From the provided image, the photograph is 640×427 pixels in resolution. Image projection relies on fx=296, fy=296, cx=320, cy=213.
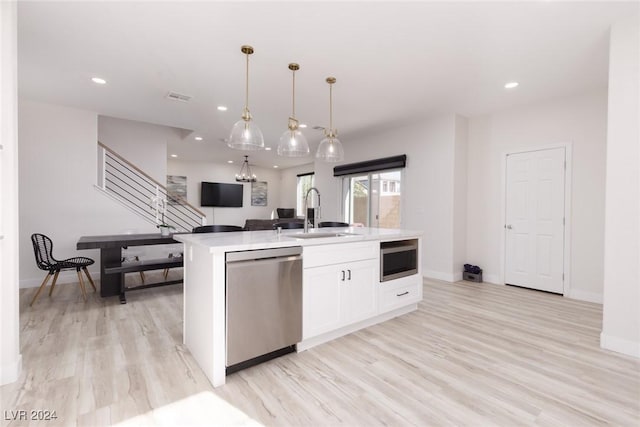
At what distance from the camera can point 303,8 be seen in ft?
7.35

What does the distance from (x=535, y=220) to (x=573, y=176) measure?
73 cm

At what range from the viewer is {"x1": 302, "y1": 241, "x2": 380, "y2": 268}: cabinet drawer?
7.73 ft

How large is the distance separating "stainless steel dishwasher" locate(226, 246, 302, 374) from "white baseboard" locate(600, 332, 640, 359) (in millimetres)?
2523

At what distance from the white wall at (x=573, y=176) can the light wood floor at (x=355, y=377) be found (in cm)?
115

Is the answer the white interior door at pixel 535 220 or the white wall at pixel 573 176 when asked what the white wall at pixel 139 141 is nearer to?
the white wall at pixel 573 176

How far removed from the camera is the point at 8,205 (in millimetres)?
1932

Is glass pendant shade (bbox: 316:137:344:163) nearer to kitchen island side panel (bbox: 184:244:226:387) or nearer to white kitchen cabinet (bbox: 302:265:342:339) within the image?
white kitchen cabinet (bbox: 302:265:342:339)

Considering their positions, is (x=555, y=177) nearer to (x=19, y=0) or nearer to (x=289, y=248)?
(x=289, y=248)

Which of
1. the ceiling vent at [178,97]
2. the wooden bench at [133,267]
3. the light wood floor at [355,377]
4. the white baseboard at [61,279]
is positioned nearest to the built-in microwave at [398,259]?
the light wood floor at [355,377]

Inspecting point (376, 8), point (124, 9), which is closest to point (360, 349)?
point (376, 8)

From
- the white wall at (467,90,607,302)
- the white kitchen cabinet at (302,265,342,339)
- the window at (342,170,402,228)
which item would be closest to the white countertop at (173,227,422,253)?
the white kitchen cabinet at (302,265,342,339)

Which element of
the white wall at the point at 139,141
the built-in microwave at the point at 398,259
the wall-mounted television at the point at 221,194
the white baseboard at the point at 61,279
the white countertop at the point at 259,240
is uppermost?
the white wall at the point at 139,141

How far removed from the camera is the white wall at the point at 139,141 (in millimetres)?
5742

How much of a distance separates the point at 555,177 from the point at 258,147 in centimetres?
403
